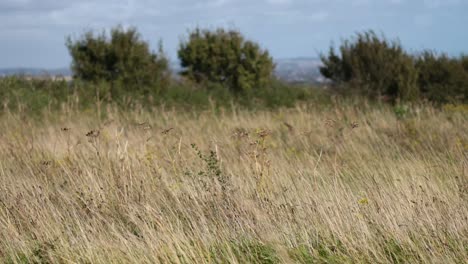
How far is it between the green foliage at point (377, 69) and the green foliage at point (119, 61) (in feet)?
17.5

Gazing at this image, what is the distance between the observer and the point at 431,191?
5.06 metres

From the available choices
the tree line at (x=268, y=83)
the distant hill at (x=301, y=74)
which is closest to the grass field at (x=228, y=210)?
the tree line at (x=268, y=83)

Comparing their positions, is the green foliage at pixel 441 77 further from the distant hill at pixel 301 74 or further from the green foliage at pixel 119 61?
the green foliage at pixel 119 61

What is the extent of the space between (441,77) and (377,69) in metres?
1.86

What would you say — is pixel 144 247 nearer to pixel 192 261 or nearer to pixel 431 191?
pixel 192 261

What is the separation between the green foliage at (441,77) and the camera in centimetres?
1748

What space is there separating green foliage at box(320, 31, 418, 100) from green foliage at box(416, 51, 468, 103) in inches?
23.4

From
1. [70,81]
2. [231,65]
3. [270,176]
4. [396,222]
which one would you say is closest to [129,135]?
[270,176]

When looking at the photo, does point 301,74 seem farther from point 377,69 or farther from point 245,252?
point 245,252

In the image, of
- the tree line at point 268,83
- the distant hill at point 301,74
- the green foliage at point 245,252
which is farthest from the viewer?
the distant hill at point 301,74

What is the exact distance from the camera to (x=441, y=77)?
1795cm

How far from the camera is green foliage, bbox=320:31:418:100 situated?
17.1 metres

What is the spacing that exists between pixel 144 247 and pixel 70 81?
43.4 feet

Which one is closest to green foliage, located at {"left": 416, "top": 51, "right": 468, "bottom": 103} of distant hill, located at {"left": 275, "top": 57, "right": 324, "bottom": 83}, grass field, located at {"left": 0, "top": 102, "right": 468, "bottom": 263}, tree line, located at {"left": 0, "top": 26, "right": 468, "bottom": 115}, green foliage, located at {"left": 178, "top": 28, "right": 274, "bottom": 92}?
tree line, located at {"left": 0, "top": 26, "right": 468, "bottom": 115}
